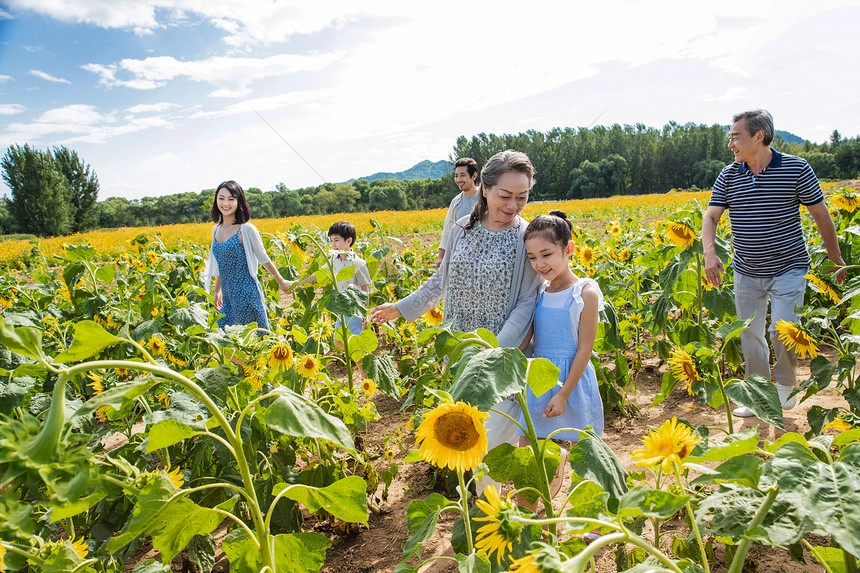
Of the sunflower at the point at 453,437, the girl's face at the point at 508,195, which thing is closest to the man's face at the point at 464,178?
the girl's face at the point at 508,195

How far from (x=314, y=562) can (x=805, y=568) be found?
1818 millimetres

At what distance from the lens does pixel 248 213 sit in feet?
13.4

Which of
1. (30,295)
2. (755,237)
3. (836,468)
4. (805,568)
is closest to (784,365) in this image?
(755,237)

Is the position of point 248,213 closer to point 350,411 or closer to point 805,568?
point 350,411

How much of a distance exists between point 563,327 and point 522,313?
181 millimetres

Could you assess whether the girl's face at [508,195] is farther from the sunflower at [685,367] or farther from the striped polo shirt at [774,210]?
the striped polo shirt at [774,210]

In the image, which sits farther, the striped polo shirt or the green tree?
the green tree

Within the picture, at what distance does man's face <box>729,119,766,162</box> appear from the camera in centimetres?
292

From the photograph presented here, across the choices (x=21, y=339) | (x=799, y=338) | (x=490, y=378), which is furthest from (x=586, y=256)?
(x=21, y=339)

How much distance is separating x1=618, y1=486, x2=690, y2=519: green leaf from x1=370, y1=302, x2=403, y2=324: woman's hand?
5.20 ft

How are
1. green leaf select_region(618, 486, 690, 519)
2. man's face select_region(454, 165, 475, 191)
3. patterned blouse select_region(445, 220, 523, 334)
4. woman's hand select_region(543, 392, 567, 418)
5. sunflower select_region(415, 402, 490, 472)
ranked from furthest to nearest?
man's face select_region(454, 165, 475, 191) → patterned blouse select_region(445, 220, 523, 334) → woman's hand select_region(543, 392, 567, 418) → sunflower select_region(415, 402, 490, 472) → green leaf select_region(618, 486, 690, 519)

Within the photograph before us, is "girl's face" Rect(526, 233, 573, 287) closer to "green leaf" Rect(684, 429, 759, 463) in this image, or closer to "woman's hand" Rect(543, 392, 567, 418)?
"woman's hand" Rect(543, 392, 567, 418)

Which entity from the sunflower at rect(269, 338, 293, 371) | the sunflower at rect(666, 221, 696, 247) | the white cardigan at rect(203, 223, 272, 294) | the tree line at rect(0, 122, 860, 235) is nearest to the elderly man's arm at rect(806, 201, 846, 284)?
the sunflower at rect(666, 221, 696, 247)

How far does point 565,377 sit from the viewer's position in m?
2.17
